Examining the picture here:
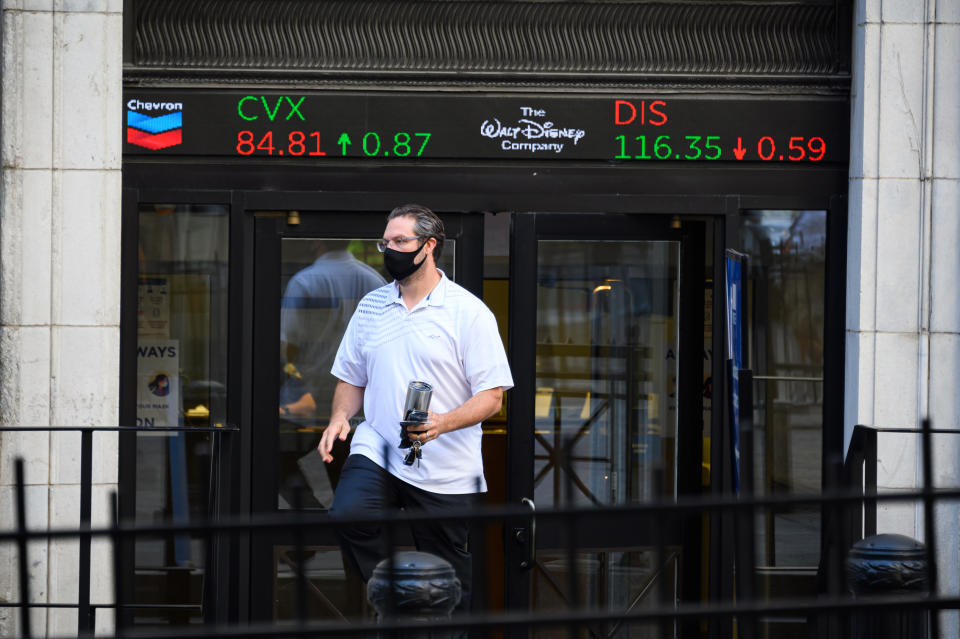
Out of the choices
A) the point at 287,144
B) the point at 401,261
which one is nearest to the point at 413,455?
the point at 401,261

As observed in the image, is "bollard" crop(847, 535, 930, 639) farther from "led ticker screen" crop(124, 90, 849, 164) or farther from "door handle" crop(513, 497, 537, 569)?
"led ticker screen" crop(124, 90, 849, 164)

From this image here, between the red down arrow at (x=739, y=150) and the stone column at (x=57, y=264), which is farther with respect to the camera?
the red down arrow at (x=739, y=150)

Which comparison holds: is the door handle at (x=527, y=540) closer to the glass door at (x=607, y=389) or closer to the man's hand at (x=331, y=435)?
the glass door at (x=607, y=389)

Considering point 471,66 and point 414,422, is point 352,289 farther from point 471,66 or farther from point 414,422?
point 414,422

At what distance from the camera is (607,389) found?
6309 mm

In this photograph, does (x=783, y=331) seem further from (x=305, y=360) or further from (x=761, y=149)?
(x=305, y=360)

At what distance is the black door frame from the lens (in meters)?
5.72

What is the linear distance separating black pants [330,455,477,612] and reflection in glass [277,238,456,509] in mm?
1465

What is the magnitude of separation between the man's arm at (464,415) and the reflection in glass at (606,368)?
1.66 meters

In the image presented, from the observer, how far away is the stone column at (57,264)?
5.51 metres

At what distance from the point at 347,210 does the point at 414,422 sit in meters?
1.83

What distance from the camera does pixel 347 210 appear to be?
18.8ft

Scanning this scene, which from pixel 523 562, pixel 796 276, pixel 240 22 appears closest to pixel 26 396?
pixel 240 22

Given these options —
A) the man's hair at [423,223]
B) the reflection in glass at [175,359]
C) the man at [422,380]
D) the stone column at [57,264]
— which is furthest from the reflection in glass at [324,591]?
the man's hair at [423,223]
